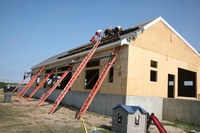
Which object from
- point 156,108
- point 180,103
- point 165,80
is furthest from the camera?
point 165,80

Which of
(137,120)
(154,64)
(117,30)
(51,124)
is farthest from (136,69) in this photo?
Result: (51,124)

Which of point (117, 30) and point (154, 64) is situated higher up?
point (117, 30)

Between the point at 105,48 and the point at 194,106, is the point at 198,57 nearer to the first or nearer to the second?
the point at 194,106

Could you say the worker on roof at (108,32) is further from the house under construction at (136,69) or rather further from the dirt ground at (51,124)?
the dirt ground at (51,124)

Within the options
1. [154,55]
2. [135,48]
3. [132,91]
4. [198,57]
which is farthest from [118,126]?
[198,57]

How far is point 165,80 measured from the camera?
1542 centimetres

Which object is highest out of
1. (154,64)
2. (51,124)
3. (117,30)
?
(117,30)

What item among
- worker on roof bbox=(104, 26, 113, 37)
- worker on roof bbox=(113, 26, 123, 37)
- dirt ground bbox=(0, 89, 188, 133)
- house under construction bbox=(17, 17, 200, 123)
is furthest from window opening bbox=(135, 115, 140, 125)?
worker on roof bbox=(104, 26, 113, 37)

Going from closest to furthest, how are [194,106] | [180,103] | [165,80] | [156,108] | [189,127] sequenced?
[189,127] < [194,106] < [180,103] < [156,108] < [165,80]

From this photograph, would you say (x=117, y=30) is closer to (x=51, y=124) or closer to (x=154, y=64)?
(x=154, y=64)

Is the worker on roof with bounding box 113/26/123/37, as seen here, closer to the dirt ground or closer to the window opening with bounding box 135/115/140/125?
the dirt ground

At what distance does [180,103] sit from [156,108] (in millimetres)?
1813

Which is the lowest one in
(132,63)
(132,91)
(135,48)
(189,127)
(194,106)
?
(189,127)

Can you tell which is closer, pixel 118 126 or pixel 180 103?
pixel 118 126
